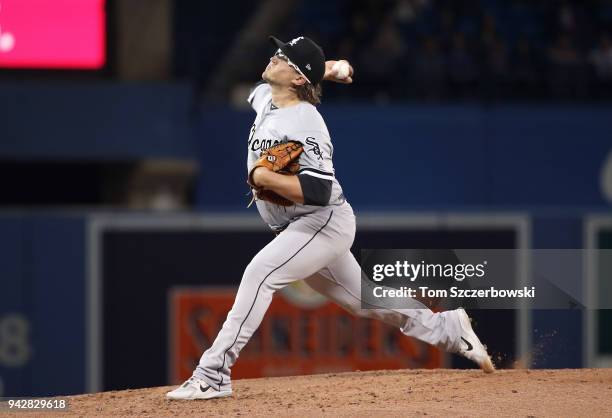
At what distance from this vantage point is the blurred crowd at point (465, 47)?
41.9ft

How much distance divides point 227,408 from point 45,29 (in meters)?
6.35

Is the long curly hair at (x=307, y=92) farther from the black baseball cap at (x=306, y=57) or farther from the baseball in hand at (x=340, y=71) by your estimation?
the baseball in hand at (x=340, y=71)

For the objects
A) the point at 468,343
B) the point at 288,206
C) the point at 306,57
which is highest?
the point at 306,57

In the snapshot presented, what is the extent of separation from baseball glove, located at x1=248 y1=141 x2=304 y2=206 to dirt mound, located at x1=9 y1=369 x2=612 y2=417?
94 cm

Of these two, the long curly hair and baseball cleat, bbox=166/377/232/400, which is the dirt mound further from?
the long curly hair

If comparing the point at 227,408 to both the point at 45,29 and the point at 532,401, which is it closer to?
the point at 532,401

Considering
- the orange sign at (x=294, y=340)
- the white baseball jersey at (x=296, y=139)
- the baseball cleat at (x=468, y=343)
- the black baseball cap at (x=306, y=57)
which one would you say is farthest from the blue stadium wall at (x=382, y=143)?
the black baseball cap at (x=306, y=57)

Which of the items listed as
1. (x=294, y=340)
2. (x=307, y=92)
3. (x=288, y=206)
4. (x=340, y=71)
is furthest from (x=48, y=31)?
(x=288, y=206)

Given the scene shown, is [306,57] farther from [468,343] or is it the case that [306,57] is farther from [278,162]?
[468,343]

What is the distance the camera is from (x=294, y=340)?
10.2 m

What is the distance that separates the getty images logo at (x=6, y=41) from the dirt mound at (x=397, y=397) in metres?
5.45

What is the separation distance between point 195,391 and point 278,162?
109cm

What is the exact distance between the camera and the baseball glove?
5.48 meters

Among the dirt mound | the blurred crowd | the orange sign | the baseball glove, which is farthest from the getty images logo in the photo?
the baseball glove
